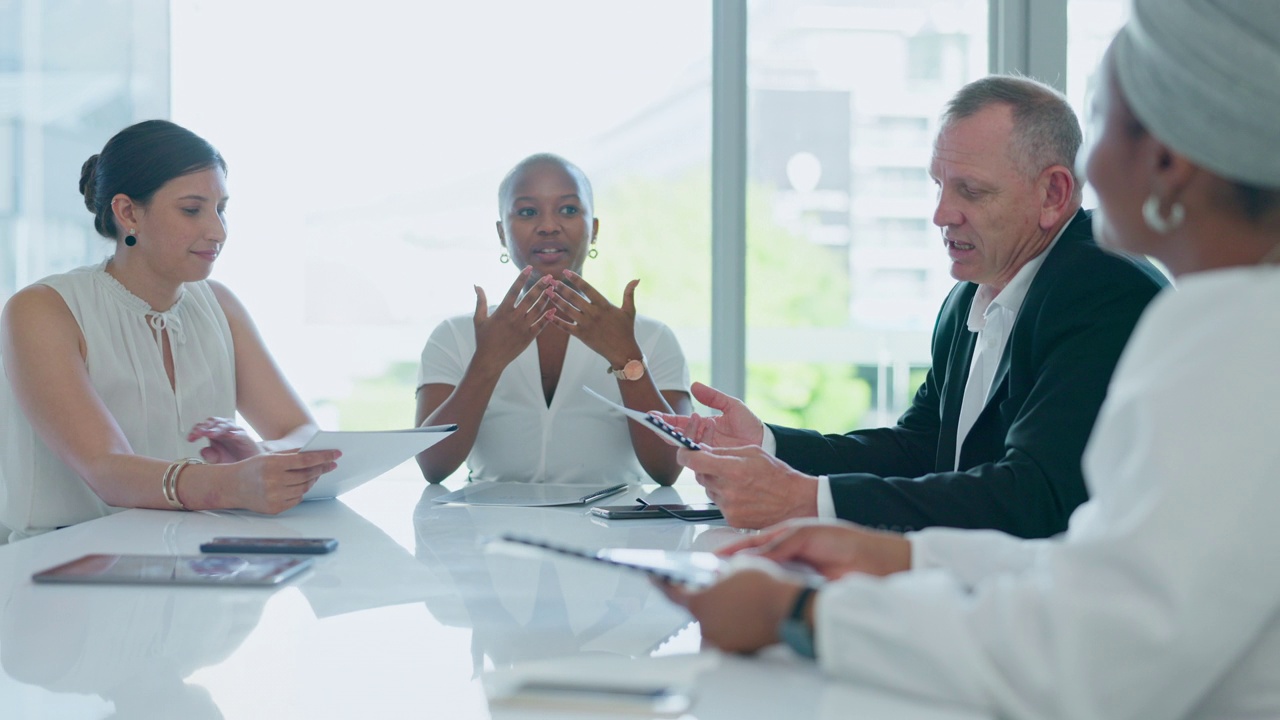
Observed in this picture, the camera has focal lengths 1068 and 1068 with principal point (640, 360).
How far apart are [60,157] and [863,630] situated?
365 cm

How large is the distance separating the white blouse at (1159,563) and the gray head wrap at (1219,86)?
99mm

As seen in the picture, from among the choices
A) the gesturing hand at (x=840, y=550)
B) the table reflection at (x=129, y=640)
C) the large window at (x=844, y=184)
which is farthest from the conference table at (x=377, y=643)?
the large window at (x=844, y=184)

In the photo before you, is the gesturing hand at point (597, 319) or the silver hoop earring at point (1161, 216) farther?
the gesturing hand at point (597, 319)

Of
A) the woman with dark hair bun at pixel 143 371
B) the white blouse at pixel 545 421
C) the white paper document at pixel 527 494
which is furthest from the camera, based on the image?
the white blouse at pixel 545 421

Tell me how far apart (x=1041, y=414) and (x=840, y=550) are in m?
0.74

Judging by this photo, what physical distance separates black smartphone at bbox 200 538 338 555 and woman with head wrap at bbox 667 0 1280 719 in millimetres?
738

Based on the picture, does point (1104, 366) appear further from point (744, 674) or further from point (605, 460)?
point (605, 460)

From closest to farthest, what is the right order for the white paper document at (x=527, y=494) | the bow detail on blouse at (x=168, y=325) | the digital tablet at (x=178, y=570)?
the digital tablet at (x=178, y=570), the white paper document at (x=527, y=494), the bow detail on blouse at (x=168, y=325)

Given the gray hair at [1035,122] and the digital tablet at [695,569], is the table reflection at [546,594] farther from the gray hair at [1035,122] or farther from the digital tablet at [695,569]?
the gray hair at [1035,122]

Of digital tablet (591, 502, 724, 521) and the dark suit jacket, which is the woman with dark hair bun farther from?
the dark suit jacket

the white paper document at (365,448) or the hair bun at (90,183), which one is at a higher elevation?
the hair bun at (90,183)

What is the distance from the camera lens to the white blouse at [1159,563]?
0.73 metres

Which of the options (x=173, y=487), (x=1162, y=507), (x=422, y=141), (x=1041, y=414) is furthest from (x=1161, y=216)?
(x=422, y=141)

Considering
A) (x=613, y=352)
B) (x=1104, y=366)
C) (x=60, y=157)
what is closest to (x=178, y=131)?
(x=613, y=352)
